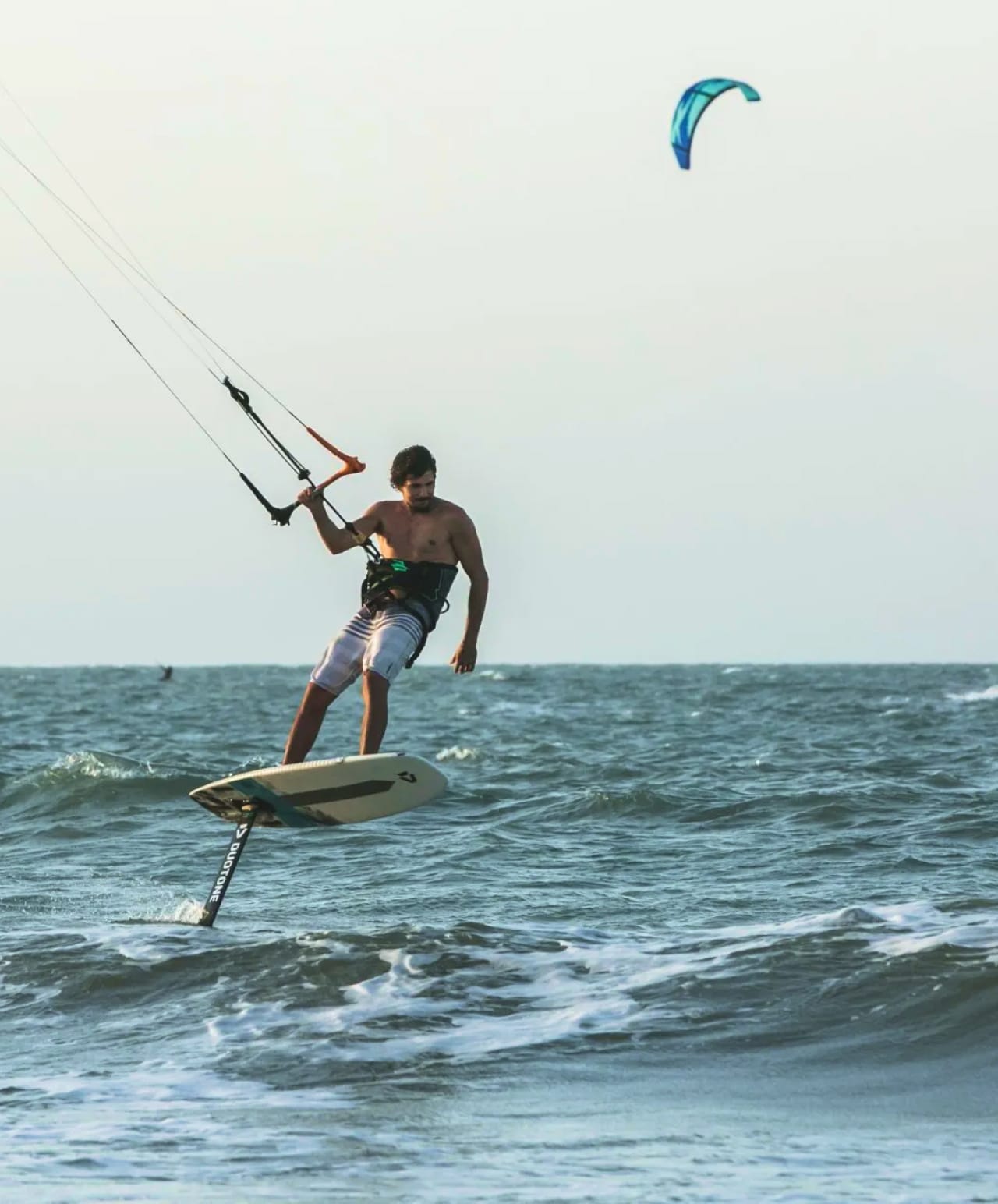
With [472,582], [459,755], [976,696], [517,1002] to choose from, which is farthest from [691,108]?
[976,696]

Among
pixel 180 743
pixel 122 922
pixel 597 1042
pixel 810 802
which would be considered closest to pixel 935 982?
pixel 597 1042

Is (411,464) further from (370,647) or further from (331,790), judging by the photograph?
(331,790)

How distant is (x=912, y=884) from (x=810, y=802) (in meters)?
5.36

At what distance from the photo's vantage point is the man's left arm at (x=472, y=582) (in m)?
9.85

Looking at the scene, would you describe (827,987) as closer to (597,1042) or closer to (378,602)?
(597,1042)

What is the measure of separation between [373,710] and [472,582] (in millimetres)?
908

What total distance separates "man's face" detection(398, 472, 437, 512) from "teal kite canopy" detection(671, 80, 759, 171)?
27.3ft

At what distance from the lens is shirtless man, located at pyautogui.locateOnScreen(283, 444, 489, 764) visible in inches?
382

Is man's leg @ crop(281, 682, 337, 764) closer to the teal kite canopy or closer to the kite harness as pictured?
the kite harness

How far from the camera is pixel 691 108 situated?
17.4 meters

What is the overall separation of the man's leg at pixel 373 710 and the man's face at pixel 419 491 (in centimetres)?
94

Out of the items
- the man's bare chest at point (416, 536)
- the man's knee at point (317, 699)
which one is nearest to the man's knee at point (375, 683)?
the man's knee at point (317, 699)

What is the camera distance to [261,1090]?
762cm

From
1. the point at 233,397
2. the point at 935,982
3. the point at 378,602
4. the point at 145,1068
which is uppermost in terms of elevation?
the point at 233,397
